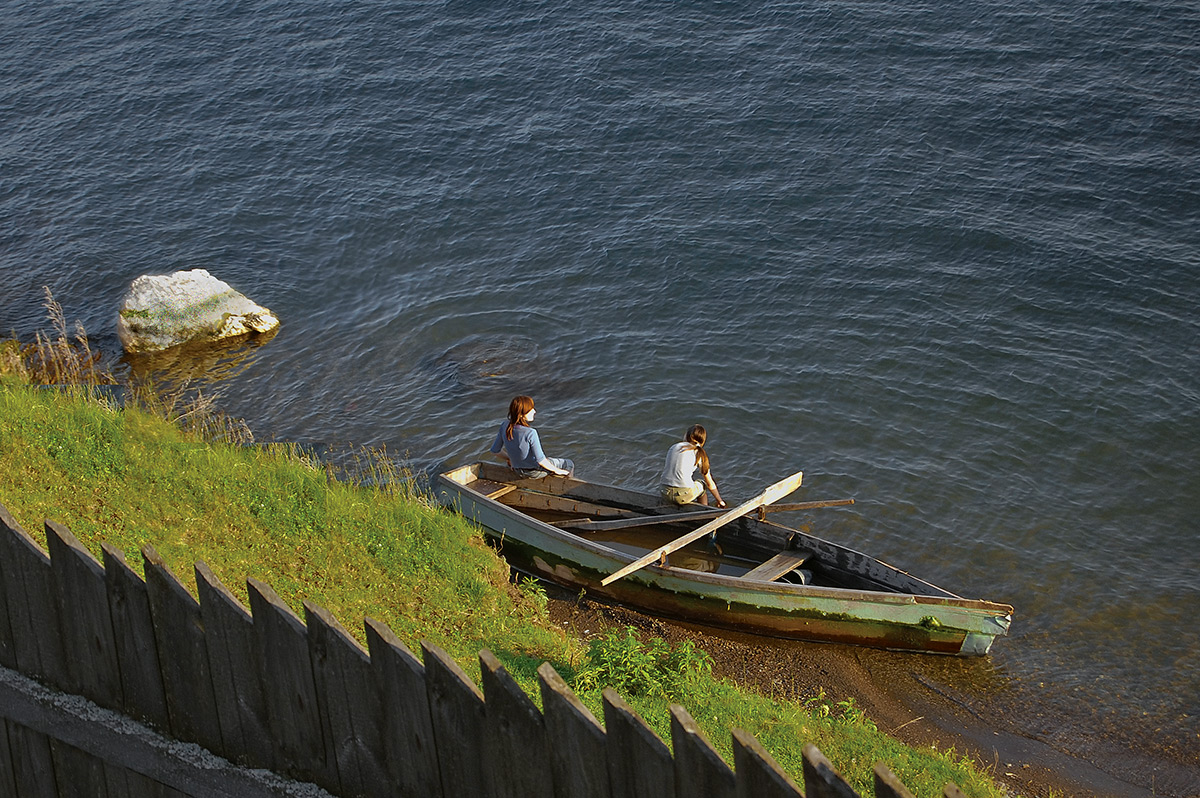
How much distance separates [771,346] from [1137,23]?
15731mm

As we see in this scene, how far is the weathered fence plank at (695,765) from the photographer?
8.56ft

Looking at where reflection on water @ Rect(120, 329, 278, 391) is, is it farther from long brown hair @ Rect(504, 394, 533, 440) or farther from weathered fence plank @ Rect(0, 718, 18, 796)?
weathered fence plank @ Rect(0, 718, 18, 796)

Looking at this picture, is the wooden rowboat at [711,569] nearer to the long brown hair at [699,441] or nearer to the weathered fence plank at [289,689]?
the long brown hair at [699,441]

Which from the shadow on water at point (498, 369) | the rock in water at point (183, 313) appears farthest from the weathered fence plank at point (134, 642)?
the rock in water at point (183, 313)

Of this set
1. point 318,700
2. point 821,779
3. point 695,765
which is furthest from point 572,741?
point 318,700

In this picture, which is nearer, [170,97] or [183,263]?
[183,263]

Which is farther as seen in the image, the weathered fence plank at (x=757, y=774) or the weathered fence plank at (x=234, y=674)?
the weathered fence plank at (x=234, y=674)

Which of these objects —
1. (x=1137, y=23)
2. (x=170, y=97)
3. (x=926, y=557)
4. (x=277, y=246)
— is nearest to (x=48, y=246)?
(x=277, y=246)

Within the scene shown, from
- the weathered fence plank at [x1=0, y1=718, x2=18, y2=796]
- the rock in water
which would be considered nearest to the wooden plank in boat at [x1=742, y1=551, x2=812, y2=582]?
the weathered fence plank at [x1=0, y1=718, x2=18, y2=796]

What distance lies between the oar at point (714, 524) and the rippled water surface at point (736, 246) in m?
1.58

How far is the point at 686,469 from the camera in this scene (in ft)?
42.1

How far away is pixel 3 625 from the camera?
374 centimetres

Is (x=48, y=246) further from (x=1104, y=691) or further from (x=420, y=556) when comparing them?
(x=1104, y=691)

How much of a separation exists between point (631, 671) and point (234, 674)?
5313 mm
